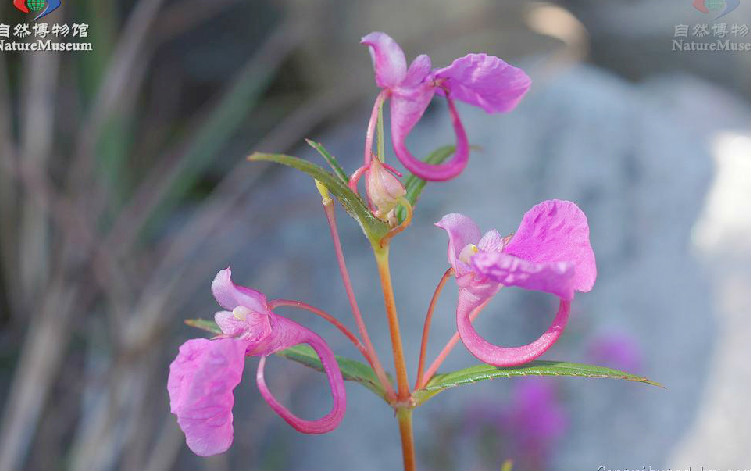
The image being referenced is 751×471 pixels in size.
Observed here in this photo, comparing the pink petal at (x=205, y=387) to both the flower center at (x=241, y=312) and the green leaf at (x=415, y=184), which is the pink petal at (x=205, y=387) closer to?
the flower center at (x=241, y=312)

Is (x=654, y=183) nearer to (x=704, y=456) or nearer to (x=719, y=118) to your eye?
(x=719, y=118)

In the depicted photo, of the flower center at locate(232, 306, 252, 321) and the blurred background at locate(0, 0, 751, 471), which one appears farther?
the blurred background at locate(0, 0, 751, 471)

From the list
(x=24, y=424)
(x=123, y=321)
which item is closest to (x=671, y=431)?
(x=123, y=321)

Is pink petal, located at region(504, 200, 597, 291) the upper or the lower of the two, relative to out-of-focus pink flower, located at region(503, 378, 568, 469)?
upper

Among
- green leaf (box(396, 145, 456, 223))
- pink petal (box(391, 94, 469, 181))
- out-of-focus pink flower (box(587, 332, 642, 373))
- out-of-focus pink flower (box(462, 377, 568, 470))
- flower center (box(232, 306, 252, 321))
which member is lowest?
out-of-focus pink flower (box(462, 377, 568, 470))

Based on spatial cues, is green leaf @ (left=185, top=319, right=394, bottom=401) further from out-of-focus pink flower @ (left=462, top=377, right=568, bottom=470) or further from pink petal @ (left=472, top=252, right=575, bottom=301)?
out-of-focus pink flower @ (left=462, top=377, right=568, bottom=470)

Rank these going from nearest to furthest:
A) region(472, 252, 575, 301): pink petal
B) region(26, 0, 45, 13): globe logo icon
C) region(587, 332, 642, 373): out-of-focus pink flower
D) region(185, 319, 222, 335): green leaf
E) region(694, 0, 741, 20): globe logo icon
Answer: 1. region(472, 252, 575, 301): pink petal
2. region(185, 319, 222, 335): green leaf
3. region(694, 0, 741, 20): globe logo icon
4. region(26, 0, 45, 13): globe logo icon
5. region(587, 332, 642, 373): out-of-focus pink flower

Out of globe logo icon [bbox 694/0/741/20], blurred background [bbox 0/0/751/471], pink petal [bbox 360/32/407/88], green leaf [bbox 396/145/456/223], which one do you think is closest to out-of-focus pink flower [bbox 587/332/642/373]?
blurred background [bbox 0/0/751/471]
